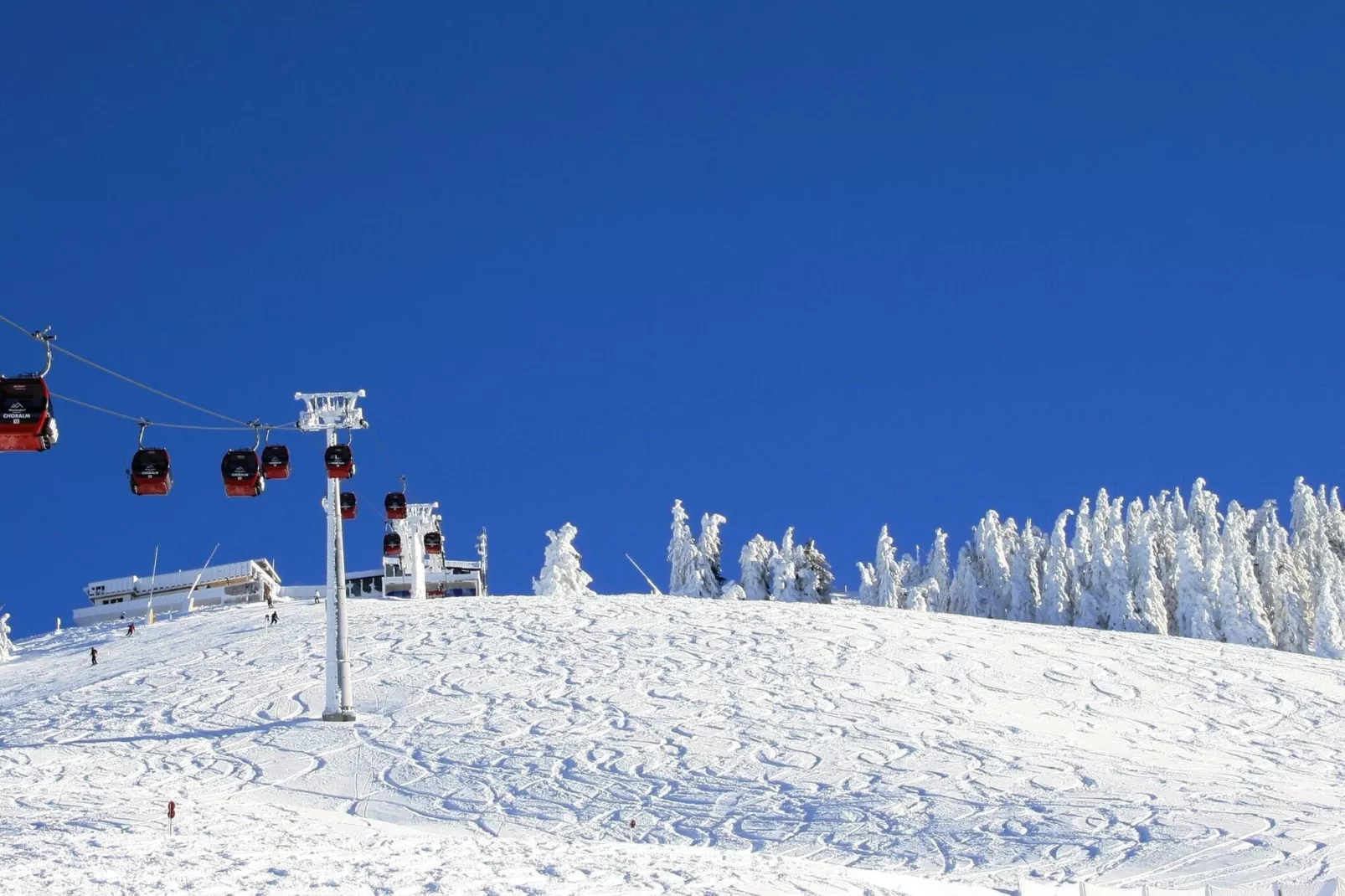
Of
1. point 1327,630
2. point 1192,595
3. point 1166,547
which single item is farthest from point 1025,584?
point 1327,630

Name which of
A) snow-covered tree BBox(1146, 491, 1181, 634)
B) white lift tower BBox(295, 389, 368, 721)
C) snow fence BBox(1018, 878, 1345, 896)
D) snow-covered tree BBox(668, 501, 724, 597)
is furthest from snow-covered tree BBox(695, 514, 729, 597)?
snow fence BBox(1018, 878, 1345, 896)

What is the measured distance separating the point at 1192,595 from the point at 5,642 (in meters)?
65.1

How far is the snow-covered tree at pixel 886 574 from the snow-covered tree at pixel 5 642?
6524 centimetres

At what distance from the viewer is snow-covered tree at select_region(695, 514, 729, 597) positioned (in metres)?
91.3

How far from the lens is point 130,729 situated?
110 ft

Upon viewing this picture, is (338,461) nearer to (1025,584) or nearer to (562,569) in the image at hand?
(562,569)

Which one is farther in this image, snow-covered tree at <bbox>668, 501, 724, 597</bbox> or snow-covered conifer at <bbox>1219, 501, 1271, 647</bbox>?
snow-covered tree at <bbox>668, 501, 724, 597</bbox>

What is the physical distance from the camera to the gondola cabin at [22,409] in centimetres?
1755

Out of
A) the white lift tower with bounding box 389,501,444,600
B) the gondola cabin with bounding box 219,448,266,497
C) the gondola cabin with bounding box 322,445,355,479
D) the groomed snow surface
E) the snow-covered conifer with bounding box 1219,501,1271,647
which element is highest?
the white lift tower with bounding box 389,501,444,600

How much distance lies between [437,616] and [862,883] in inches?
1362

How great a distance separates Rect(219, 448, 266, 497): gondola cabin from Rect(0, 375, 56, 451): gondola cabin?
418 inches

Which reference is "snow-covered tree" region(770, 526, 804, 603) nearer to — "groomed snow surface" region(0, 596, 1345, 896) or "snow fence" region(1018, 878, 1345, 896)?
"groomed snow surface" region(0, 596, 1345, 896)

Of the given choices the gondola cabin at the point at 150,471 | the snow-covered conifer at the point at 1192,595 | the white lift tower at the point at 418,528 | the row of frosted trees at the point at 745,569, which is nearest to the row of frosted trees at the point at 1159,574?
the snow-covered conifer at the point at 1192,595

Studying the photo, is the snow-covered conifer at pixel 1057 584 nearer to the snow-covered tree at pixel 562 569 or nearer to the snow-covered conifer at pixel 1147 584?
the snow-covered conifer at pixel 1147 584
